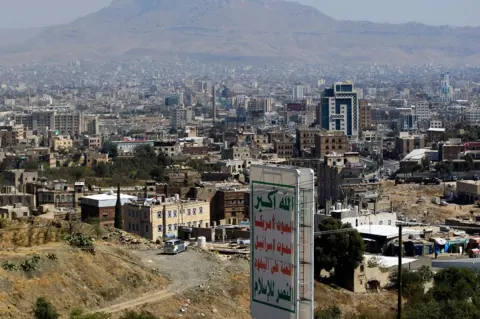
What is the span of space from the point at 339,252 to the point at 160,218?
7.33 metres

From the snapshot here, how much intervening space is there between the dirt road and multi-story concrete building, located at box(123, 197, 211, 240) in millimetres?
6261

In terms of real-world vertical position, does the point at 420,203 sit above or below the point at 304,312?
below

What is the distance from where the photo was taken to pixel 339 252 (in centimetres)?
1961

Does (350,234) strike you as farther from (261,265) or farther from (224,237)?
(261,265)

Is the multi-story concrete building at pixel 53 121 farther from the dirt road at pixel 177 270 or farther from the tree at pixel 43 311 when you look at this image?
the tree at pixel 43 311

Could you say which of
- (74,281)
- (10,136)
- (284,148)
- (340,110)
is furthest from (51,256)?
(340,110)

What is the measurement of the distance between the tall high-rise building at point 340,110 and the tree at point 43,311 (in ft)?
207

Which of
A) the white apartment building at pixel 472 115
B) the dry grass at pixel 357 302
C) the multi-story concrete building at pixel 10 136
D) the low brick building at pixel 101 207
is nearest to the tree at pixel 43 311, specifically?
the dry grass at pixel 357 302

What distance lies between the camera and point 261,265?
11.2m

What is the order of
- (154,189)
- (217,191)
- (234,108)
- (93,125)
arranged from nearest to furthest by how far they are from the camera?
(217,191) < (154,189) < (93,125) < (234,108)

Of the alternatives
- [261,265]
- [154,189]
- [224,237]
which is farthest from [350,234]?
[154,189]

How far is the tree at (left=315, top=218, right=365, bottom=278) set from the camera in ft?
64.0

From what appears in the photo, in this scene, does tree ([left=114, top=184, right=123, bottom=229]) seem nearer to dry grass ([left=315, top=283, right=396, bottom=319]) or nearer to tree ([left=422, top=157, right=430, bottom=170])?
dry grass ([left=315, top=283, right=396, bottom=319])

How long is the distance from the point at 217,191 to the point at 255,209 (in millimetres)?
20632
